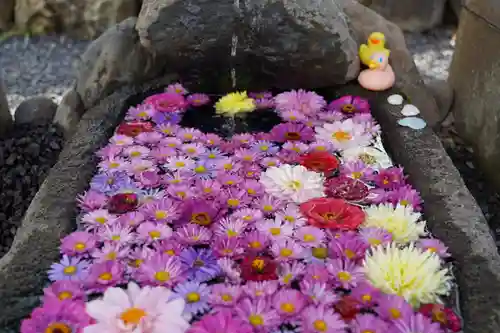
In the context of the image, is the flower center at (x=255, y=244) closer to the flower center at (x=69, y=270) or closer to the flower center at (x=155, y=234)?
the flower center at (x=155, y=234)

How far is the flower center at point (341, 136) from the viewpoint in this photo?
2.44 metres

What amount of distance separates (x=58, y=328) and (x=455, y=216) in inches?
44.4

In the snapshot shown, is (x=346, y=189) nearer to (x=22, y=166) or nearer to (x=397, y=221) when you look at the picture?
(x=397, y=221)

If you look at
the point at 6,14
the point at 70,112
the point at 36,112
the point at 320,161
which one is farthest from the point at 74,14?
the point at 320,161

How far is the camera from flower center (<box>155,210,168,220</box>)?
196 centimetres

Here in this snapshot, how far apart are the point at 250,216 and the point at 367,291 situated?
460 millimetres

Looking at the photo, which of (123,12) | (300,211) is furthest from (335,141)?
(123,12)

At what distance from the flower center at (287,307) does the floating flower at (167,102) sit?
1257mm

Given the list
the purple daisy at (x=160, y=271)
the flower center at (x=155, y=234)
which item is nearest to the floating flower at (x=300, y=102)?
the flower center at (x=155, y=234)

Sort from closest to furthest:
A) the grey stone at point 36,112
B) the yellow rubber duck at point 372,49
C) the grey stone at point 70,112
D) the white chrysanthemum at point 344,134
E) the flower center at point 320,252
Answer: the flower center at point 320,252 → the white chrysanthemum at point 344,134 → the yellow rubber duck at point 372,49 → the grey stone at point 70,112 → the grey stone at point 36,112

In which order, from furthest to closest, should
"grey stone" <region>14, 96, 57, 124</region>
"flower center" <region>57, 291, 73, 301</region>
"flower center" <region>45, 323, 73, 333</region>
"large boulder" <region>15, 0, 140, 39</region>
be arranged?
A: "large boulder" <region>15, 0, 140, 39</region> → "grey stone" <region>14, 96, 57, 124</region> → "flower center" <region>57, 291, 73, 301</region> → "flower center" <region>45, 323, 73, 333</region>

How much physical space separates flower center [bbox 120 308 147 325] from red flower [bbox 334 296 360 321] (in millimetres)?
458

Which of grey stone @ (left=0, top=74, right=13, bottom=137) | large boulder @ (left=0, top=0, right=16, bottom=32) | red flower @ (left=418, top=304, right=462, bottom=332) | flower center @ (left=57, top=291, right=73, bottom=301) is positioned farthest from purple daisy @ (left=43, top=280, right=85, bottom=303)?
large boulder @ (left=0, top=0, right=16, bottom=32)

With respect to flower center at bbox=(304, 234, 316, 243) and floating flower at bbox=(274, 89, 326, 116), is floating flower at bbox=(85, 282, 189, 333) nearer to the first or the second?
flower center at bbox=(304, 234, 316, 243)
